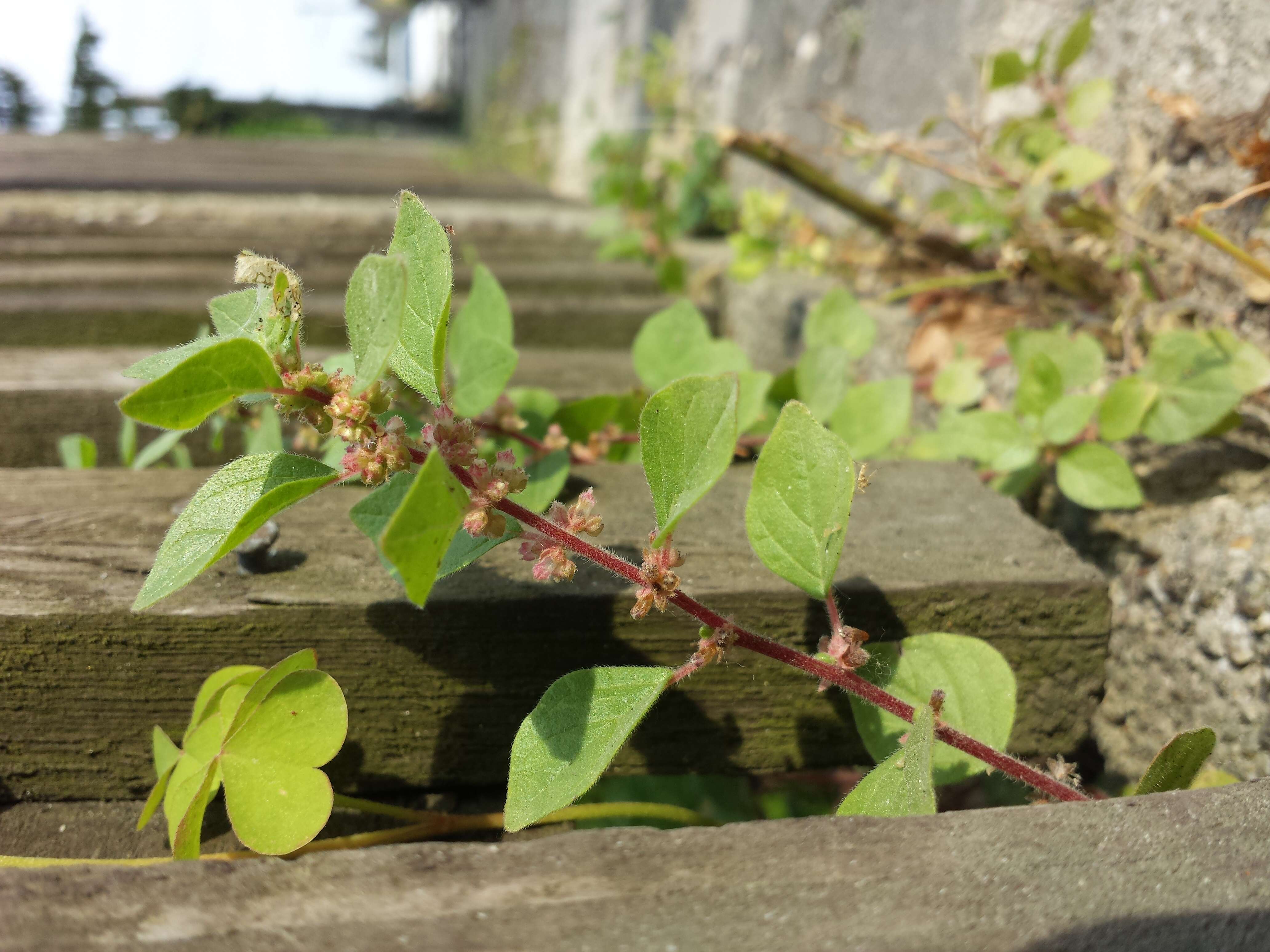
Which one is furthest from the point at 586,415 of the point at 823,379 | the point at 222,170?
the point at 222,170

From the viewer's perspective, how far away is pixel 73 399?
1176 mm

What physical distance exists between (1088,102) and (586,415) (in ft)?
2.68

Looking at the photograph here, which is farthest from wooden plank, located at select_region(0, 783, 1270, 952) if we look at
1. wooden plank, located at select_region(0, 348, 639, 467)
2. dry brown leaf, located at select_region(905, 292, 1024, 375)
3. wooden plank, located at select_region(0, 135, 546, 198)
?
wooden plank, located at select_region(0, 135, 546, 198)

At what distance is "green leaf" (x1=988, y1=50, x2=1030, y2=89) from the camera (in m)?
1.15

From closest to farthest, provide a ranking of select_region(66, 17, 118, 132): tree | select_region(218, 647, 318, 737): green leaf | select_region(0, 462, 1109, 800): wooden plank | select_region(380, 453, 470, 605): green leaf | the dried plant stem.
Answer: select_region(380, 453, 470, 605): green leaf → select_region(218, 647, 318, 737): green leaf → select_region(0, 462, 1109, 800): wooden plank → the dried plant stem → select_region(66, 17, 118, 132): tree

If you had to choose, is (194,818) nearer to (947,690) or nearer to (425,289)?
(425,289)

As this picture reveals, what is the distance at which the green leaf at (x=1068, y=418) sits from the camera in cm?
90

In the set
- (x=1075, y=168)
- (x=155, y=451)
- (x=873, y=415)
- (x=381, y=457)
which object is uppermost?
(x=1075, y=168)

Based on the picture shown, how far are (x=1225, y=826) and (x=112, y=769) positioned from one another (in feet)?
2.70

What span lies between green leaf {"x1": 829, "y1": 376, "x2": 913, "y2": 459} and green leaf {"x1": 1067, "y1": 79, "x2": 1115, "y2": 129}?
0.50 m

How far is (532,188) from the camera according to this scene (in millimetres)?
4551

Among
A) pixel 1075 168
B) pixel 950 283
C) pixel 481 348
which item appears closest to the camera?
pixel 481 348

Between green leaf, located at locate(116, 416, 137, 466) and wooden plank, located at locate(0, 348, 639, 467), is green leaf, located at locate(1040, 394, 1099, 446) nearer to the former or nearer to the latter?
wooden plank, located at locate(0, 348, 639, 467)

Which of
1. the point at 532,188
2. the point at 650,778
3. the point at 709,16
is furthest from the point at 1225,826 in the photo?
the point at 532,188
